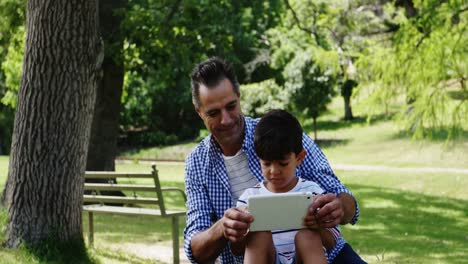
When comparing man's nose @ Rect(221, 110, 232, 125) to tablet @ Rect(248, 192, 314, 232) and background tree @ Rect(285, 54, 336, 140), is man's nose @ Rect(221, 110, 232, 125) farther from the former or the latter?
background tree @ Rect(285, 54, 336, 140)

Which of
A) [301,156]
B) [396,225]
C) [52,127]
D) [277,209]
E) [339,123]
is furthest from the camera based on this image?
[339,123]

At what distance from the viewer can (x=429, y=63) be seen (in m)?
18.0

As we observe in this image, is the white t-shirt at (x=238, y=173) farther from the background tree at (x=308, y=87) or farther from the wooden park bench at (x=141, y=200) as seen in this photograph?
the background tree at (x=308, y=87)

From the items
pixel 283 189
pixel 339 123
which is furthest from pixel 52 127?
pixel 339 123

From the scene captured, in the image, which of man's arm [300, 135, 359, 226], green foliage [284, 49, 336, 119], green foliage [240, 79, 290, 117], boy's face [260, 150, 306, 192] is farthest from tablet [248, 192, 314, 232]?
green foliage [240, 79, 290, 117]

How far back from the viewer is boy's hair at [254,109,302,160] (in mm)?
3668

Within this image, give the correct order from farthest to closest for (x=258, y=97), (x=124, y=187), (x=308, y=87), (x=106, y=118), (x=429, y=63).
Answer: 1. (x=258, y=97)
2. (x=308, y=87)
3. (x=429, y=63)
4. (x=106, y=118)
5. (x=124, y=187)

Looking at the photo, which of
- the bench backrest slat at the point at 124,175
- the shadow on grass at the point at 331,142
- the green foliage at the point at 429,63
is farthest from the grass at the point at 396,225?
the shadow on grass at the point at 331,142

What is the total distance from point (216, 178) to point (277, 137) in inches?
23.8

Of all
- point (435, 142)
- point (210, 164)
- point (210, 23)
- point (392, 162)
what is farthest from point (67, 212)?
point (435, 142)

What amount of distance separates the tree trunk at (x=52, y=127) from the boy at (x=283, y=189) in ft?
15.2

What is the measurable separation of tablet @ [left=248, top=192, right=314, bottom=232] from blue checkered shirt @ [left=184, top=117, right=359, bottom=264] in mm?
517

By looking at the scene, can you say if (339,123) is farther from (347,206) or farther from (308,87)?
(347,206)

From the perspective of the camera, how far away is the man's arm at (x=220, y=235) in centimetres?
354
